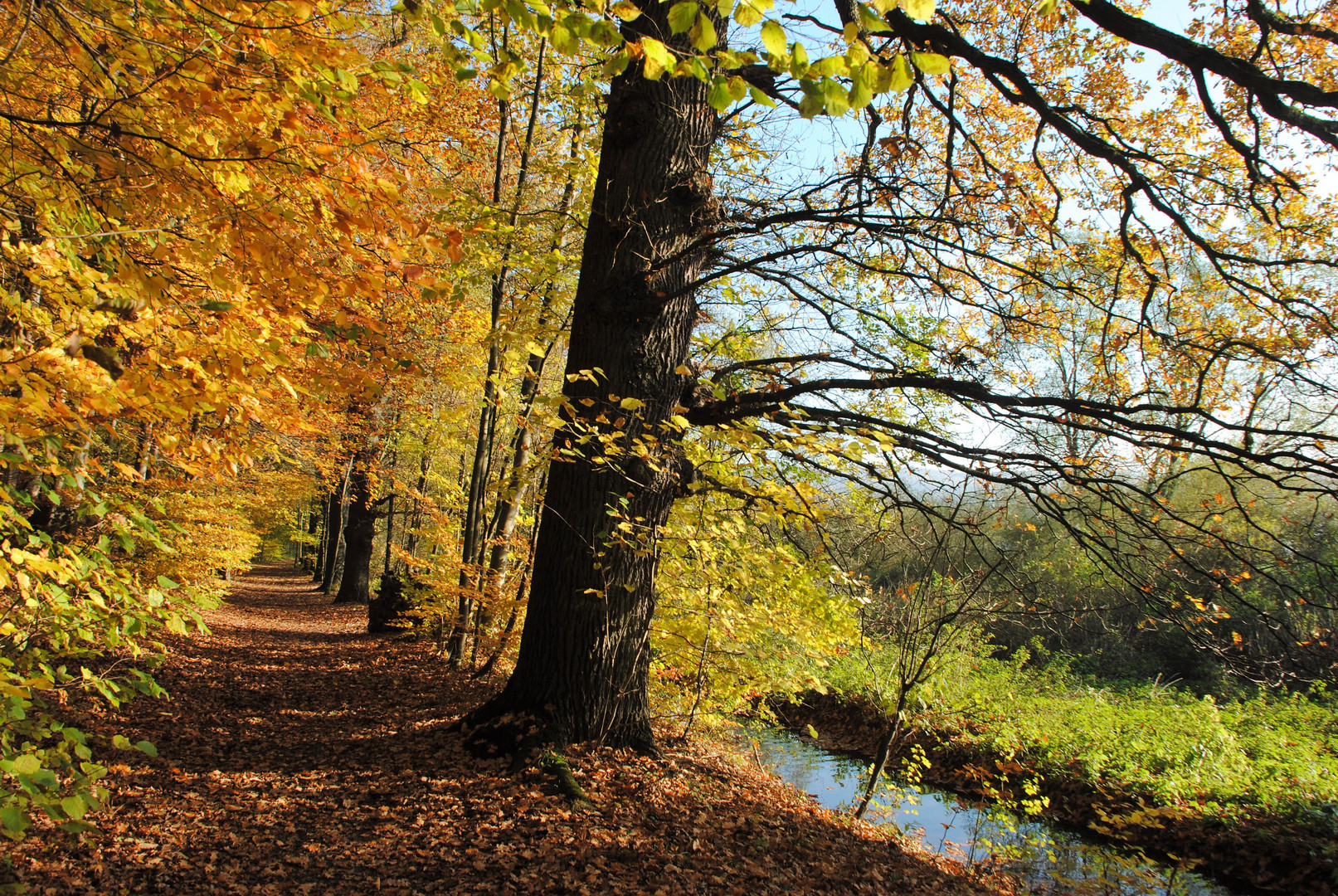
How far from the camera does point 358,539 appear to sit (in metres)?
14.8

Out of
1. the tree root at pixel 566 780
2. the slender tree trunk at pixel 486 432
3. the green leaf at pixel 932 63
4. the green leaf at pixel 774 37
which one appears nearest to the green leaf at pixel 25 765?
the tree root at pixel 566 780

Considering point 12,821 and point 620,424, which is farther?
point 620,424

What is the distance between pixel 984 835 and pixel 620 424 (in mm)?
7462

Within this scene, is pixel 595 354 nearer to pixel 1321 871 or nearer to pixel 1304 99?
pixel 1304 99

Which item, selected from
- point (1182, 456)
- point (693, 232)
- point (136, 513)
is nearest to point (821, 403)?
point (693, 232)

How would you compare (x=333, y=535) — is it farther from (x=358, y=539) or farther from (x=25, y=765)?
(x=25, y=765)

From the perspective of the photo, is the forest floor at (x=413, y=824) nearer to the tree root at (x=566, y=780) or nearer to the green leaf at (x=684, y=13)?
the tree root at (x=566, y=780)

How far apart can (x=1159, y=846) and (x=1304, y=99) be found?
801cm

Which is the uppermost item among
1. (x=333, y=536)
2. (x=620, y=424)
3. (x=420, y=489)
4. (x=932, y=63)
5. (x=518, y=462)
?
(x=932, y=63)

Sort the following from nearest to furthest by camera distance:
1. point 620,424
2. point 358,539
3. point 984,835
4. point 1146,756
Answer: point 620,424 → point 984,835 → point 1146,756 → point 358,539

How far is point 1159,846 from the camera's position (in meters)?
7.48

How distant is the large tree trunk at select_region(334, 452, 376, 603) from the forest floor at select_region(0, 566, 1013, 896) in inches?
347

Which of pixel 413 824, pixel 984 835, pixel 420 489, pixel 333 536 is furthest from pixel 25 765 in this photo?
pixel 333 536

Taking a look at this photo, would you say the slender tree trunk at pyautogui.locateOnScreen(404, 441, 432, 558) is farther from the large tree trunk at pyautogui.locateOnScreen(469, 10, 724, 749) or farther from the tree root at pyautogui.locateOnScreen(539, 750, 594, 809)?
the tree root at pyautogui.locateOnScreen(539, 750, 594, 809)
